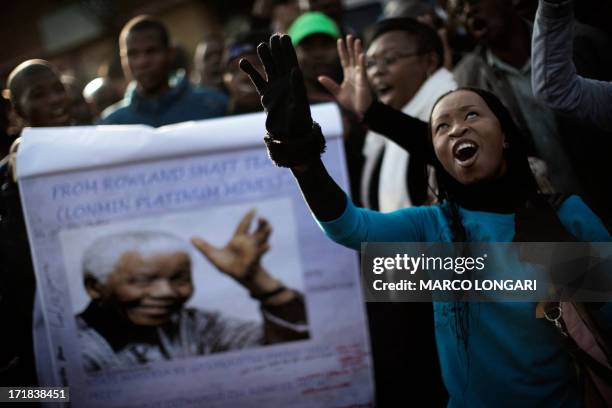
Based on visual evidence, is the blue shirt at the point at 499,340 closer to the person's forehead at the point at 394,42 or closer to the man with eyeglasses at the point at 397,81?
the man with eyeglasses at the point at 397,81

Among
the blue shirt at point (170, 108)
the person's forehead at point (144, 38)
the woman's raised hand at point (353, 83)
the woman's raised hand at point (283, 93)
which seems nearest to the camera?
the woman's raised hand at point (283, 93)

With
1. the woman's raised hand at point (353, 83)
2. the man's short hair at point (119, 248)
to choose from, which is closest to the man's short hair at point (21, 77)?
the man's short hair at point (119, 248)

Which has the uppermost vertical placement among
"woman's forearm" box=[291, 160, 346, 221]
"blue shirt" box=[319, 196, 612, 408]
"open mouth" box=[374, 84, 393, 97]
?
"open mouth" box=[374, 84, 393, 97]

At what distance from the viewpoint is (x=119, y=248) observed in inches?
114

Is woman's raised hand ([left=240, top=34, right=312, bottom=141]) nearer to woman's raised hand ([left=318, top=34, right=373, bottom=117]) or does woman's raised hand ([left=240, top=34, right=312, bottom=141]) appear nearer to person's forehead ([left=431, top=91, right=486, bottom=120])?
person's forehead ([left=431, top=91, right=486, bottom=120])

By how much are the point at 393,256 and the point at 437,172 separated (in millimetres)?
376

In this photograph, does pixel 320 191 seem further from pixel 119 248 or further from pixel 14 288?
pixel 14 288

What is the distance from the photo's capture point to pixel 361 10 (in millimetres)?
6918

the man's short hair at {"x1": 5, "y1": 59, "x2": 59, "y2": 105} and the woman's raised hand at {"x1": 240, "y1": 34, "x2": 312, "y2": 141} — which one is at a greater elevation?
the man's short hair at {"x1": 5, "y1": 59, "x2": 59, "y2": 105}

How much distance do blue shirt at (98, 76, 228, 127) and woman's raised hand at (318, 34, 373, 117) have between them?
1.38m

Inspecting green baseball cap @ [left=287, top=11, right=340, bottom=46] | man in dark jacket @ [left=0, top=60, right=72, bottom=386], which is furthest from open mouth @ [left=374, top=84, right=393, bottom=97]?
man in dark jacket @ [left=0, top=60, right=72, bottom=386]

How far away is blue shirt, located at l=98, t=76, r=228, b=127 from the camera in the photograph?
425 centimetres

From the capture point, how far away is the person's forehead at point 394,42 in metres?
3.43

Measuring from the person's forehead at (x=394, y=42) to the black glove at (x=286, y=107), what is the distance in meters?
1.56
